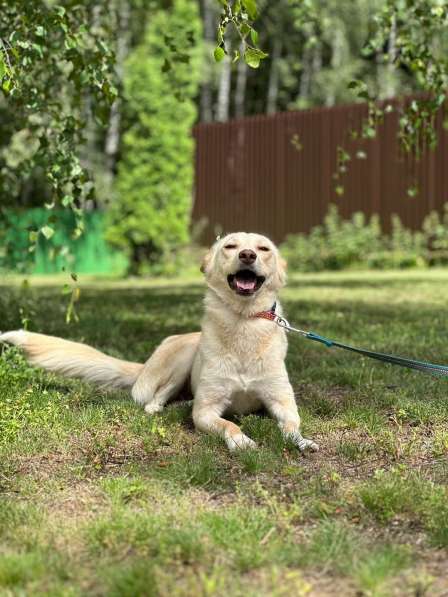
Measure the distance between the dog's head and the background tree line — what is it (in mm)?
891

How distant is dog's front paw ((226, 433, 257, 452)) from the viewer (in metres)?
3.32

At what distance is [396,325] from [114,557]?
460 cm

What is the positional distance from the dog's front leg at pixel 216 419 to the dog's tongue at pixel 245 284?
20.1 inches

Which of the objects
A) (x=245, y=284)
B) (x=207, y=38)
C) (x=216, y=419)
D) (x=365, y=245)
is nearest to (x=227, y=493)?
(x=216, y=419)

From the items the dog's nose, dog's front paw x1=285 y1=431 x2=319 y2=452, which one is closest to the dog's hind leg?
the dog's nose

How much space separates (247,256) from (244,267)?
0.27ft

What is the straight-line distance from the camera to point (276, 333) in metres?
3.92

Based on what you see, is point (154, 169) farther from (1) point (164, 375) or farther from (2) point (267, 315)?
(2) point (267, 315)

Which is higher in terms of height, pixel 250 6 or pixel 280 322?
pixel 250 6

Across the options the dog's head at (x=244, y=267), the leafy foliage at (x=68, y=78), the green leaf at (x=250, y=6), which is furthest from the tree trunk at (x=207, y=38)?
the green leaf at (x=250, y=6)

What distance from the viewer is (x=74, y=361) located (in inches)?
181

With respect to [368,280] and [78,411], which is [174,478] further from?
[368,280]

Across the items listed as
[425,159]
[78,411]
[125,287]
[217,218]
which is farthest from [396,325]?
[217,218]

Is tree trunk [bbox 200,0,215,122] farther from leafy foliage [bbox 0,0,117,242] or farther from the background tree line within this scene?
leafy foliage [bbox 0,0,117,242]
